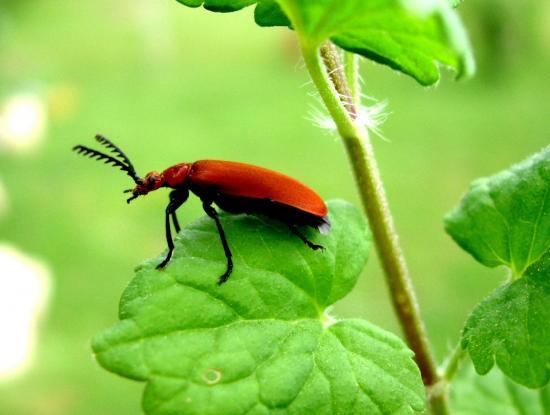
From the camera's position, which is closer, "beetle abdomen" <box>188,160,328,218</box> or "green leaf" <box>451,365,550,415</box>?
"beetle abdomen" <box>188,160,328,218</box>

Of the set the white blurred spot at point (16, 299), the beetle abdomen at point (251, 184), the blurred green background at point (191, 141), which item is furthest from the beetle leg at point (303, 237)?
the white blurred spot at point (16, 299)

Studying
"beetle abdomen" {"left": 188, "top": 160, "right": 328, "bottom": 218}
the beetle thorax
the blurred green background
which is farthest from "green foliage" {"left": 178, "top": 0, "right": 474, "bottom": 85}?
the blurred green background

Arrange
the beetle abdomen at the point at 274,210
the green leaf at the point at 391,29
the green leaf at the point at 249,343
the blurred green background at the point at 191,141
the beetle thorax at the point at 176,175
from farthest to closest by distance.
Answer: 1. the blurred green background at the point at 191,141
2. the beetle thorax at the point at 176,175
3. the beetle abdomen at the point at 274,210
4. the green leaf at the point at 249,343
5. the green leaf at the point at 391,29

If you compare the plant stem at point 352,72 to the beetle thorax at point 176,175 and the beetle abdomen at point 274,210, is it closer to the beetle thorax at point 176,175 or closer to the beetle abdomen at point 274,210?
the beetle abdomen at point 274,210

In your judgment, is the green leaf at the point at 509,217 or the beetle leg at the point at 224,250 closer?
the beetle leg at the point at 224,250

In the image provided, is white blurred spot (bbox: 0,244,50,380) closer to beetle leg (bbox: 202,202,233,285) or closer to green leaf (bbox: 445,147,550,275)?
beetle leg (bbox: 202,202,233,285)

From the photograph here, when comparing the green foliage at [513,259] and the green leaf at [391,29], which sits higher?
the green leaf at [391,29]
